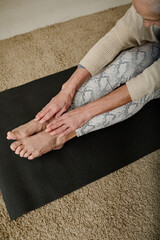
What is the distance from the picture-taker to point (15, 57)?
151 centimetres

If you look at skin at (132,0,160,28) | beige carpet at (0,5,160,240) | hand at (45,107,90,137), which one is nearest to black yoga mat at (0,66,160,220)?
beige carpet at (0,5,160,240)

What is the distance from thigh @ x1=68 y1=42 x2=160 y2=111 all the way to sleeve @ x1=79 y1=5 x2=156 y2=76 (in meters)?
0.03

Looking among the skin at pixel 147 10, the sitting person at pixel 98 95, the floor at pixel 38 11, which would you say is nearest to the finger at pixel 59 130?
the sitting person at pixel 98 95

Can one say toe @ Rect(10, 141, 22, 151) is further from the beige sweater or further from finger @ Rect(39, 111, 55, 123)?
the beige sweater

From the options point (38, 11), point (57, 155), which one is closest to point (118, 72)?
point (57, 155)

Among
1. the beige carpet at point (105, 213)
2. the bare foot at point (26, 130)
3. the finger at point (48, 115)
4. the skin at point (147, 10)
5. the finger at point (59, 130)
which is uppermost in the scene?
the skin at point (147, 10)

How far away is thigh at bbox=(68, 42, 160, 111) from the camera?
3.15 feet

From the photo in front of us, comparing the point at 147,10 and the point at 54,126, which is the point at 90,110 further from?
the point at 147,10

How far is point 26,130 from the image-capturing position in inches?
40.1

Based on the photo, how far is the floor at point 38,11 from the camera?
5.62ft

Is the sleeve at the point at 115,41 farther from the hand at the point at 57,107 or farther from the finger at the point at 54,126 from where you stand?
the finger at the point at 54,126

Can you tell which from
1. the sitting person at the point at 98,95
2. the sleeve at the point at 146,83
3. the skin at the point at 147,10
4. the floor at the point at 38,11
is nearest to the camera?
the skin at the point at 147,10

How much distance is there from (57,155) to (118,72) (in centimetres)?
52

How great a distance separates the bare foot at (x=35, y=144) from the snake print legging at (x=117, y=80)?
0.45ft
